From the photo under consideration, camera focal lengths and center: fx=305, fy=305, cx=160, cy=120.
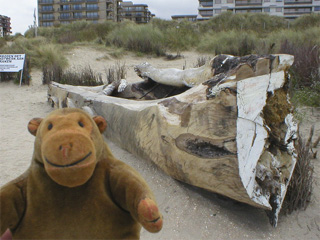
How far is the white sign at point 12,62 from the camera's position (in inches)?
346

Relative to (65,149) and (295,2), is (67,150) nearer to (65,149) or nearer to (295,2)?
(65,149)

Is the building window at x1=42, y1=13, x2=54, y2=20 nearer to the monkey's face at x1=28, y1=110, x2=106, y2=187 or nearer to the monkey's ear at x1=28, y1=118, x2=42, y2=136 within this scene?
the monkey's ear at x1=28, y1=118, x2=42, y2=136

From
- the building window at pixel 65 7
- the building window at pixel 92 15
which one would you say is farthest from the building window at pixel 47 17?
the building window at pixel 92 15

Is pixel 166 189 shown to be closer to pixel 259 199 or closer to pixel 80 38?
pixel 259 199

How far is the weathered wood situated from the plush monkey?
96 centimetres

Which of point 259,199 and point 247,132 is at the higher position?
point 247,132

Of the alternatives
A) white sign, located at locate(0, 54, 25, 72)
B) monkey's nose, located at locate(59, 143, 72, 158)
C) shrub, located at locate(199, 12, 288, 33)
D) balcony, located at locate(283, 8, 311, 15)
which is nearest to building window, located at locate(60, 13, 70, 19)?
balcony, located at locate(283, 8, 311, 15)

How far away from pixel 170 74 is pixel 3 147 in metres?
2.38

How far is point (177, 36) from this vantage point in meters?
15.2

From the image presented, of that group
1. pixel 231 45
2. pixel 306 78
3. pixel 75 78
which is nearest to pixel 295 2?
pixel 231 45

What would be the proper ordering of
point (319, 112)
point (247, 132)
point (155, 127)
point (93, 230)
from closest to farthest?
point (93, 230) → point (247, 132) → point (155, 127) → point (319, 112)

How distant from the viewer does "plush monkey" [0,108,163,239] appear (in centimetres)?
109

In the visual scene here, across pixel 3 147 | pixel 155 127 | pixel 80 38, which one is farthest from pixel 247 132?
pixel 80 38

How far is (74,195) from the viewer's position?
1188mm
